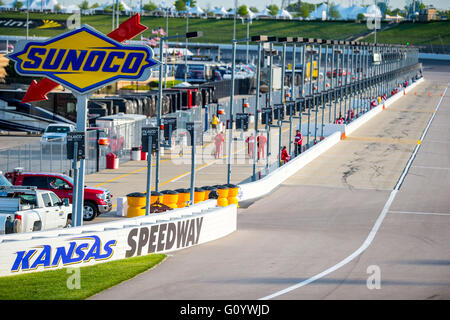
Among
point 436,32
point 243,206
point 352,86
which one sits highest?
point 436,32

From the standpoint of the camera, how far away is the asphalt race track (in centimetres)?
1596

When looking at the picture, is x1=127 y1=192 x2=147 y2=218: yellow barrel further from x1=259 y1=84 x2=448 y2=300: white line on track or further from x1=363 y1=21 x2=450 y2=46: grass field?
x1=363 y1=21 x2=450 y2=46: grass field

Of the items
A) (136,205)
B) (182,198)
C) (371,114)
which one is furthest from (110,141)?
(371,114)

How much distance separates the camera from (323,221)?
26375 mm

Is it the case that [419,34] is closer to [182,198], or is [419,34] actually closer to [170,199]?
[182,198]

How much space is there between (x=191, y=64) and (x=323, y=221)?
73537 mm

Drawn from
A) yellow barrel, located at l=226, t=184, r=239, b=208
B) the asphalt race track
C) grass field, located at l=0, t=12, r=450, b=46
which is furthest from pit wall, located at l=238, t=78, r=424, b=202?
grass field, located at l=0, t=12, r=450, b=46

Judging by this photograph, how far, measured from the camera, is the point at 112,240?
1809cm

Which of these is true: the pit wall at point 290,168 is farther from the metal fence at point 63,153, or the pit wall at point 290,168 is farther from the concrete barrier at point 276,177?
the metal fence at point 63,153

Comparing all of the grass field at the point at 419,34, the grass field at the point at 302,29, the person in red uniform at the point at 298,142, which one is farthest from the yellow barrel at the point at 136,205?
the grass field at the point at 419,34
